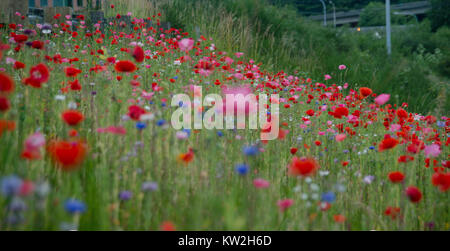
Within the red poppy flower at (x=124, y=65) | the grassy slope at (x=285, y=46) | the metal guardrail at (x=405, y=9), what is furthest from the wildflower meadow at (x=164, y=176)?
the metal guardrail at (x=405, y=9)

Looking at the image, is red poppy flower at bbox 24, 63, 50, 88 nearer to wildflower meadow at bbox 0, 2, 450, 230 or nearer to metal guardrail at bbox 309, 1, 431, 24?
wildflower meadow at bbox 0, 2, 450, 230

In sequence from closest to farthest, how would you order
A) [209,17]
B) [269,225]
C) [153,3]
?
1. [269,225]
2. [209,17]
3. [153,3]

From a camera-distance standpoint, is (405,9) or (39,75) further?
(405,9)

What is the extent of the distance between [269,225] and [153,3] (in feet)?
29.4

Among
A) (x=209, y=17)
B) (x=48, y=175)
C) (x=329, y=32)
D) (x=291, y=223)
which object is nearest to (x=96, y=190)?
(x=48, y=175)

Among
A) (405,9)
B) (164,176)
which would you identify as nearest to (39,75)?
(164,176)

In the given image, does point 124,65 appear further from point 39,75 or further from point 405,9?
point 405,9

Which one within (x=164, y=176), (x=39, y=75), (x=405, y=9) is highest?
(x=405, y=9)

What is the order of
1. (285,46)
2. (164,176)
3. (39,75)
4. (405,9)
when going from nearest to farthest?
(39,75) < (164,176) < (285,46) < (405,9)

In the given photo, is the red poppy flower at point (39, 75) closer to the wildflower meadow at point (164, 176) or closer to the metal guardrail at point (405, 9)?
the wildflower meadow at point (164, 176)

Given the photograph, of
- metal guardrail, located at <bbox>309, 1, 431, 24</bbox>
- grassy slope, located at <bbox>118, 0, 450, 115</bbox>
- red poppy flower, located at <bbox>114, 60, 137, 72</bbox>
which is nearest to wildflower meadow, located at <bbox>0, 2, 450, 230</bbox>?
red poppy flower, located at <bbox>114, 60, 137, 72</bbox>

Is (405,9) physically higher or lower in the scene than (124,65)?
higher

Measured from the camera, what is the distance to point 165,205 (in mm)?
1703

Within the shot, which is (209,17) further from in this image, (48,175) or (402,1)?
(402,1)
